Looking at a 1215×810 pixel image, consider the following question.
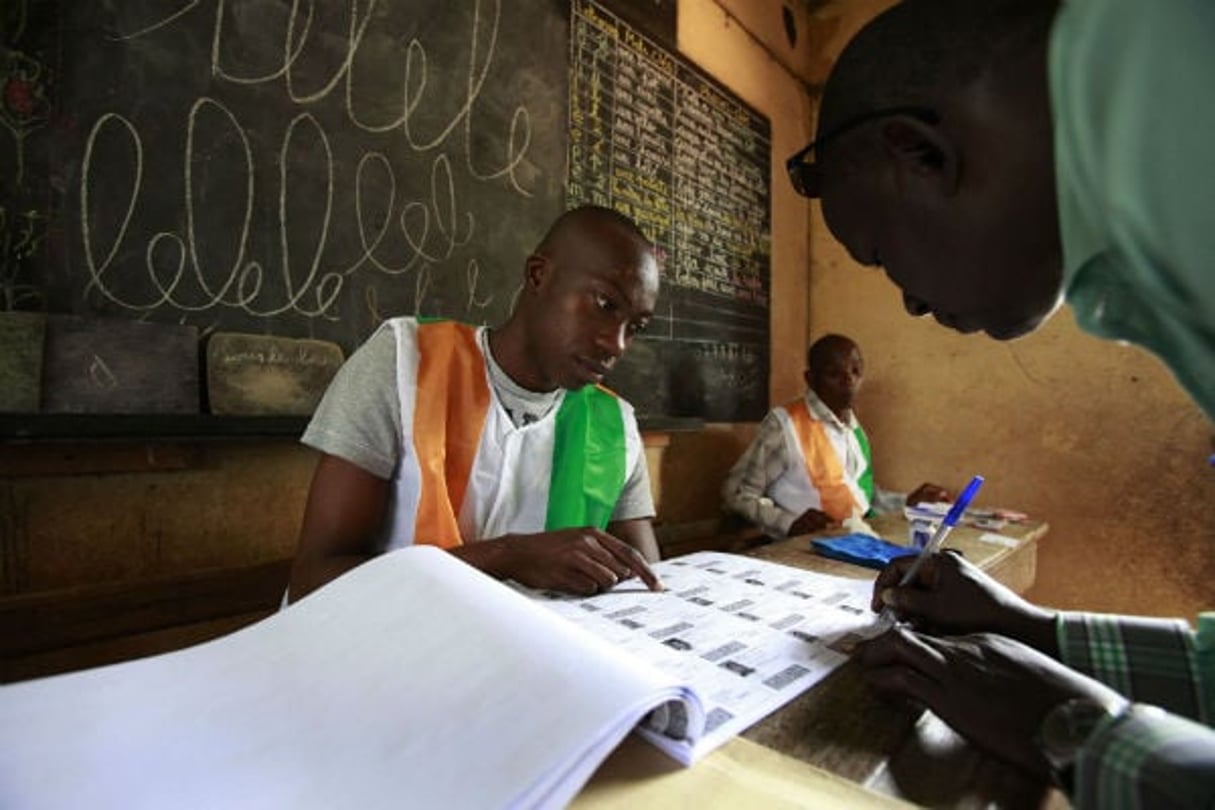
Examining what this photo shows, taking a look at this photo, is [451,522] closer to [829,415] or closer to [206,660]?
[206,660]

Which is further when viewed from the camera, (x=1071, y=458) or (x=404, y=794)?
(x=1071, y=458)

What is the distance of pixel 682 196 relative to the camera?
8.56 feet

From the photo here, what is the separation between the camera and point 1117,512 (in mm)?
2912

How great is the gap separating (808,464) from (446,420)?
1887mm

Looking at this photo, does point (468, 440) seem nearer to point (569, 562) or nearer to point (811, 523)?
point (569, 562)

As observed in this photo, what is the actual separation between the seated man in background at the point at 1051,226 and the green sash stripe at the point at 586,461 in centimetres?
77

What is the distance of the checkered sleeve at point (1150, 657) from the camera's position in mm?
575

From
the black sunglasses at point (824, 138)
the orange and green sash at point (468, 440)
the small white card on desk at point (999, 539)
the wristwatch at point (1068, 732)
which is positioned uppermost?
the black sunglasses at point (824, 138)

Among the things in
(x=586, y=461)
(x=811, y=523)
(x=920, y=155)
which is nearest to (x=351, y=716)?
(x=920, y=155)

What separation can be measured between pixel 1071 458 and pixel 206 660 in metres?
3.58

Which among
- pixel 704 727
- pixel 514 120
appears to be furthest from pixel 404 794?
pixel 514 120

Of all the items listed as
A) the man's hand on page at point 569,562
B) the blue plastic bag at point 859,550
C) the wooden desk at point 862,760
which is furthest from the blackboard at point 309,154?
the wooden desk at point 862,760

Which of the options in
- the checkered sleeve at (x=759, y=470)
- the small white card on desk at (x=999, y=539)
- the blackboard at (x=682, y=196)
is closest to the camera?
the small white card on desk at (x=999, y=539)

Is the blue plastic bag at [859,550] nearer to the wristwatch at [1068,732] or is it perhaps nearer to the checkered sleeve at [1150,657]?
the checkered sleeve at [1150,657]
